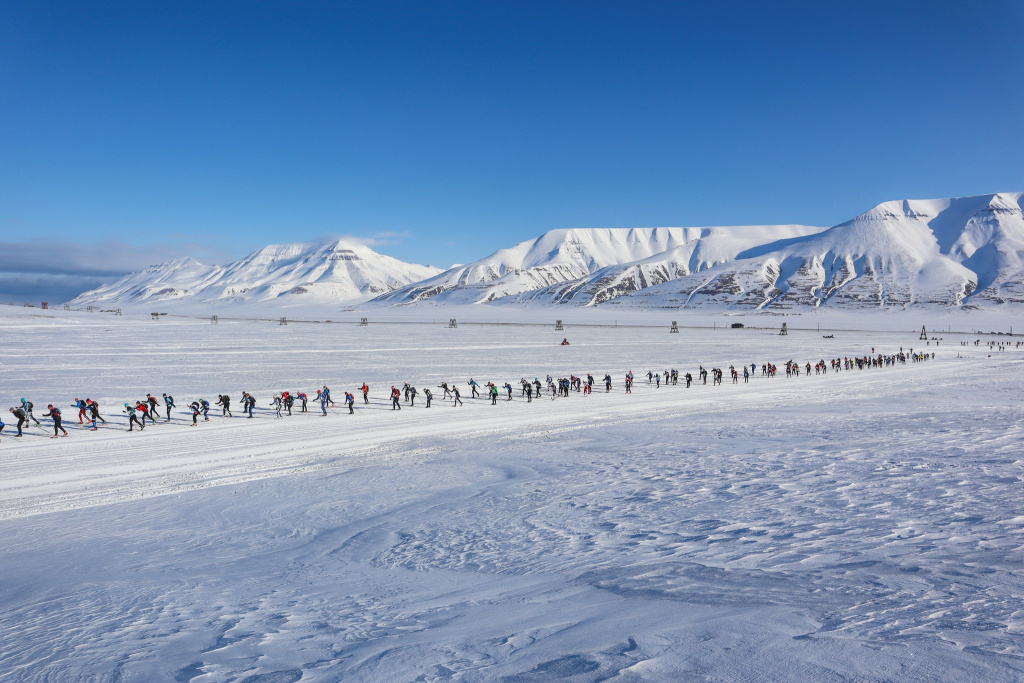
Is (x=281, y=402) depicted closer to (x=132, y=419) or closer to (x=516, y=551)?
(x=132, y=419)

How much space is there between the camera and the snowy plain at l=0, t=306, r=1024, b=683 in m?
6.07

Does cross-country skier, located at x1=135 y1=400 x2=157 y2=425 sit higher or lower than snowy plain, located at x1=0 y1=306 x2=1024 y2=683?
higher

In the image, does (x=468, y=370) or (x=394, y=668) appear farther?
(x=468, y=370)

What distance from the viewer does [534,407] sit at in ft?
94.3

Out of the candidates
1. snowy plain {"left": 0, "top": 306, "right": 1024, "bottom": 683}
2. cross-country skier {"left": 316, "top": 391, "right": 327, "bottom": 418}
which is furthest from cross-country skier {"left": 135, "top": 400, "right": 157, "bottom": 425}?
cross-country skier {"left": 316, "top": 391, "right": 327, "bottom": 418}

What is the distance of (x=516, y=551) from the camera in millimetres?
9453

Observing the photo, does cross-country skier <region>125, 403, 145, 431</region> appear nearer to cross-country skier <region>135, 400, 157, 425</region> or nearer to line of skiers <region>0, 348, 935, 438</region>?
line of skiers <region>0, 348, 935, 438</region>

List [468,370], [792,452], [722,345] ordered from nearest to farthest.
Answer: [792,452] → [468,370] → [722,345]

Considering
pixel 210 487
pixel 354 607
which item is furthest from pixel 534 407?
pixel 354 607

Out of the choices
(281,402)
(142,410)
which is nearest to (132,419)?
(142,410)

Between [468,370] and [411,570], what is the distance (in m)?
36.5

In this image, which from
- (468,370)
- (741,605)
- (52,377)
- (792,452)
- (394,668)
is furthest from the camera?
(468,370)

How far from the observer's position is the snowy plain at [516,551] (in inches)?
239

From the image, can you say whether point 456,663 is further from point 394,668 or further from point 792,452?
point 792,452
